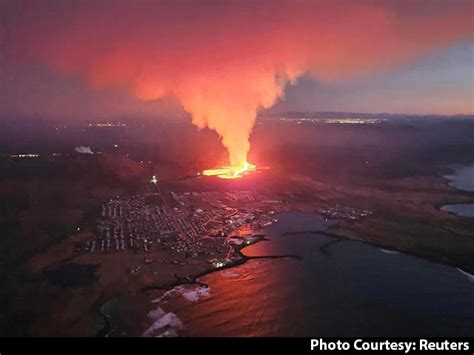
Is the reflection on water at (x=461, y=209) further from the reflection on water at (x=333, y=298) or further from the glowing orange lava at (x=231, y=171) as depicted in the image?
the glowing orange lava at (x=231, y=171)

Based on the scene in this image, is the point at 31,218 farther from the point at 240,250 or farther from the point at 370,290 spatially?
the point at 370,290

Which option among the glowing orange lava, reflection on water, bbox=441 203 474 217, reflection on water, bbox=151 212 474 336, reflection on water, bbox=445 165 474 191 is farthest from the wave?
reflection on water, bbox=445 165 474 191

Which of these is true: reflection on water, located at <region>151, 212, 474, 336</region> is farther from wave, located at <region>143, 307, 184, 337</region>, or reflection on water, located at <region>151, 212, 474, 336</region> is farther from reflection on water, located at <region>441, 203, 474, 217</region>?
reflection on water, located at <region>441, 203, 474, 217</region>

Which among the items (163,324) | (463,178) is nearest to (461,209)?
(463,178)

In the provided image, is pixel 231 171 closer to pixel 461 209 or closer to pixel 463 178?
pixel 461 209

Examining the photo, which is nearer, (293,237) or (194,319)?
(194,319)
